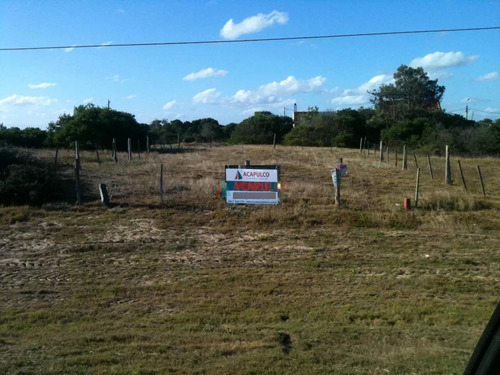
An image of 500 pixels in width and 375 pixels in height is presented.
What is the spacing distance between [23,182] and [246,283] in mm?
10411

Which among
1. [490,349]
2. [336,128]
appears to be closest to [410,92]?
[336,128]

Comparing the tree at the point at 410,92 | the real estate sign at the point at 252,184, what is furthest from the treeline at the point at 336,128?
the real estate sign at the point at 252,184

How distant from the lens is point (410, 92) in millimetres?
77688

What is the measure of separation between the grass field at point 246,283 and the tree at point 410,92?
60819 millimetres

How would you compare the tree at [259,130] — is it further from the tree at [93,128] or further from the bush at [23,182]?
the bush at [23,182]

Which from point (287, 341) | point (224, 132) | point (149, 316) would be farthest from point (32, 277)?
point (224, 132)

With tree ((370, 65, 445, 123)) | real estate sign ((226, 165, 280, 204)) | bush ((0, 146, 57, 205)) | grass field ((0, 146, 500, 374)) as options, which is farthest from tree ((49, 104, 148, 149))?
tree ((370, 65, 445, 123))

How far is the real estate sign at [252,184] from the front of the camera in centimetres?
1447

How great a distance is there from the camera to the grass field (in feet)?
16.6

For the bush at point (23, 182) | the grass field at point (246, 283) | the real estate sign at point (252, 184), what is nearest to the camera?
the grass field at point (246, 283)

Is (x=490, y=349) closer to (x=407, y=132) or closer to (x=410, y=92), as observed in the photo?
(x=407, y=132)

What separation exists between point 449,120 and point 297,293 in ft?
190

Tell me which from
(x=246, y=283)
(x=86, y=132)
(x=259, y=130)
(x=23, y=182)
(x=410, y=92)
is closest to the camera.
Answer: (x=246, y=283)

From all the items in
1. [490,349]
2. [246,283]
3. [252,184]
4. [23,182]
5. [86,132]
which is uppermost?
[86,132]
